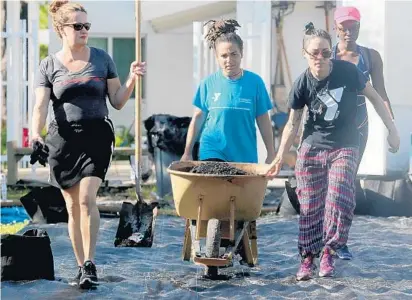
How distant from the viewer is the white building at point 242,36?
1052 centimetres

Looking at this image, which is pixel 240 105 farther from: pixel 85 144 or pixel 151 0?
pixel 151 0

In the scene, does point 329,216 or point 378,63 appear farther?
point 378,63

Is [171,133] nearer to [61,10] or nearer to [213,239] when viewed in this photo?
[61,10]

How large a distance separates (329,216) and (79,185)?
5.66ft

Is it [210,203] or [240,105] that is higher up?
[240,105]

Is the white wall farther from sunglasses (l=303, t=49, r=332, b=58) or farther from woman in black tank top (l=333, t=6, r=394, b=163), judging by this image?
sunglasses (l=303, t=49, r=332, b=58)

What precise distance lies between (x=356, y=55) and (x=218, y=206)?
2094 mm

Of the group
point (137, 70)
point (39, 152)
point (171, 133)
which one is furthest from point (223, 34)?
point (171, 133)

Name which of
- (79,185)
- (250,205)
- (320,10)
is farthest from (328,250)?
(320,10)

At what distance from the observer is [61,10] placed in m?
6.32

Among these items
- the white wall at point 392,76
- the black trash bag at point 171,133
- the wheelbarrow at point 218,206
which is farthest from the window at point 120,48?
the wheelbarrow at point 218,206

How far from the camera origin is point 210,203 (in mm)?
6133

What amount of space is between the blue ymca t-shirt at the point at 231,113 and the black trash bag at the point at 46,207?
2819 mm

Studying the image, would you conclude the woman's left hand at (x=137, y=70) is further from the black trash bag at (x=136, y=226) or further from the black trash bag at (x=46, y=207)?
the black trash bag at (x=46, y=207)
